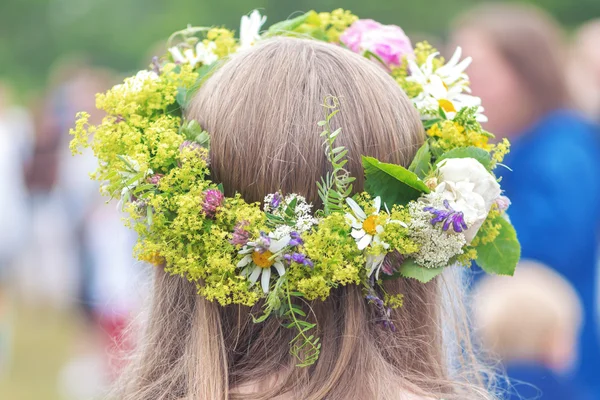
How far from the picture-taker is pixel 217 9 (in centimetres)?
1811

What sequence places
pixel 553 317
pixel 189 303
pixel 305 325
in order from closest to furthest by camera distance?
1. pixel 305 325
2. pixel 189 303
3. pixel 553 317

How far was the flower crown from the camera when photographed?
5.02 ft

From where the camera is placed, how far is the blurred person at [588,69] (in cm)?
466

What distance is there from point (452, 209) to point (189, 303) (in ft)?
2.07

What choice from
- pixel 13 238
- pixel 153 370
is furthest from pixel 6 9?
pixel 153 370

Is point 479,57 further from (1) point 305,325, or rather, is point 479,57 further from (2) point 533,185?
(1) point 305,325

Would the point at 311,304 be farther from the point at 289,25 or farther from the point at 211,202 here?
the point at 289,25

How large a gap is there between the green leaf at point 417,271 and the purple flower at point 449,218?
9cm

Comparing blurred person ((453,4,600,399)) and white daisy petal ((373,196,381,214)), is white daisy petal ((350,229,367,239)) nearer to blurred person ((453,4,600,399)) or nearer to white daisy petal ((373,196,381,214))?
white daisy petal ((373,196,381,214))

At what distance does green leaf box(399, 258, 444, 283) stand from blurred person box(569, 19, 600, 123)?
339 centimetres

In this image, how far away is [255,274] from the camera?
1.56 m

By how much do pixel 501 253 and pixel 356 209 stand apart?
0.42m

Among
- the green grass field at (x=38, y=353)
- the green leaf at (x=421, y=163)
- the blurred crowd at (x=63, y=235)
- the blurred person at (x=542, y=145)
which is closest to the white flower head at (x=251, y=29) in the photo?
the green leaf at (x=421, y=163)

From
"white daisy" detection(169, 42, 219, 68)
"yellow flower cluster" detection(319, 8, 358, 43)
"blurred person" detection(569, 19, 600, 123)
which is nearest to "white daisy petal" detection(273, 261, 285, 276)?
"white daisy" detection(169, 42, 219, 68)
